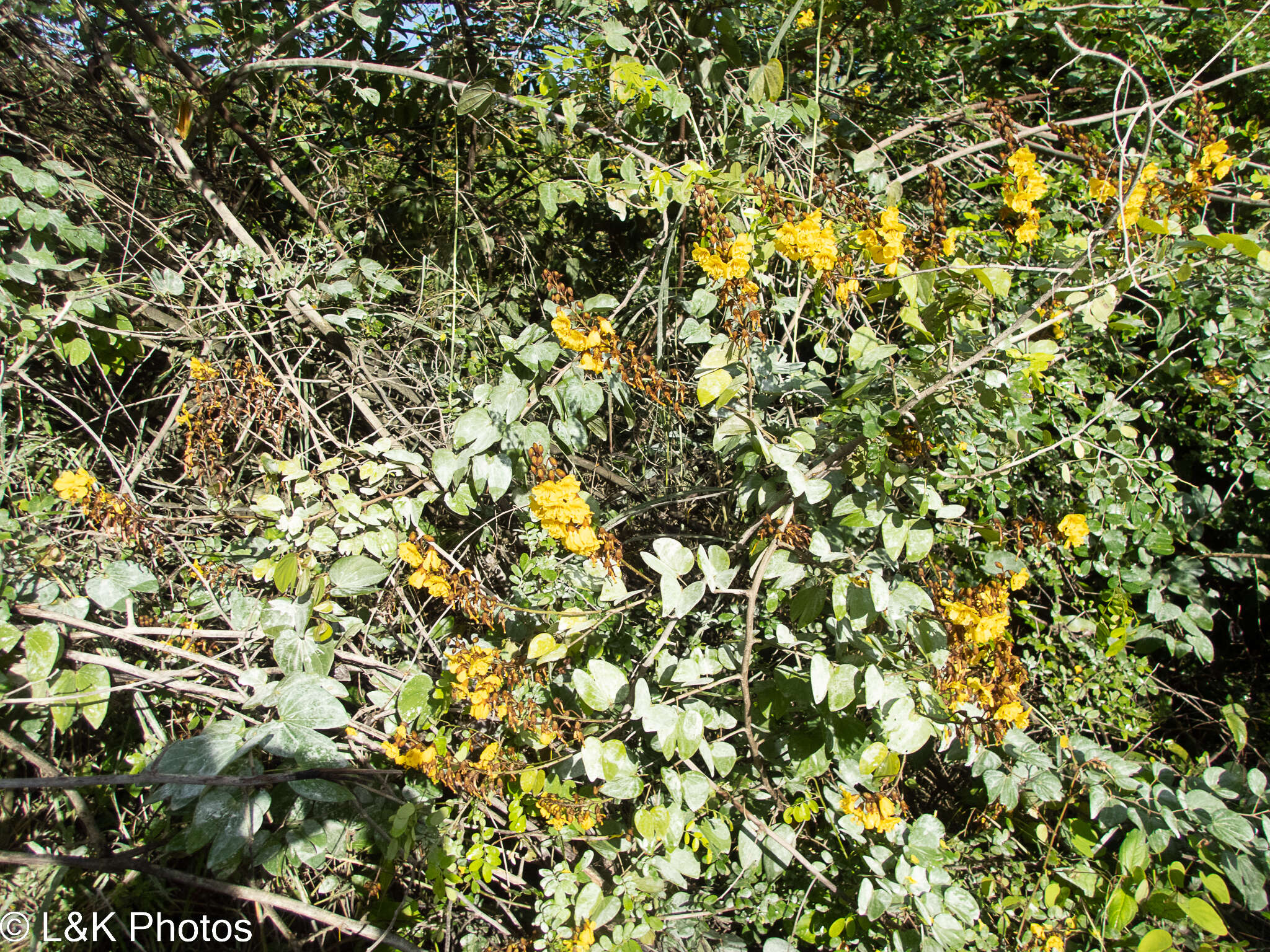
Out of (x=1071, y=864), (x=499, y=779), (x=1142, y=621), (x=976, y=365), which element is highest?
(x=976, y=365)

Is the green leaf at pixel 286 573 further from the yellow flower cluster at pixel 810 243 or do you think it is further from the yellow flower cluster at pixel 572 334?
the yellow flower cluster at pixel 810 243

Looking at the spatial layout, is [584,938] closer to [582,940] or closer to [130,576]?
[582,940]

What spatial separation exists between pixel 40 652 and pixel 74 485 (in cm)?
37

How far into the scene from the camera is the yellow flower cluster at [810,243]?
1.34 m

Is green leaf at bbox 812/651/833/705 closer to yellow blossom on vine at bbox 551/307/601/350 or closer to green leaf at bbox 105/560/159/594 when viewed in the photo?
yellow blossom on vine at bbox 551/307/601/350

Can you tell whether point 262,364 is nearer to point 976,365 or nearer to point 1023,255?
point 976,365

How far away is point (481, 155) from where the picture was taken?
7.91 feet

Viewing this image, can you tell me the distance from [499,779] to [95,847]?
3.27 feet

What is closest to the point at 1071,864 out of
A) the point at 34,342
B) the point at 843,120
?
the point at 843,120

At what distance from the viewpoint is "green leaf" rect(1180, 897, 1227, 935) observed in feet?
4.42

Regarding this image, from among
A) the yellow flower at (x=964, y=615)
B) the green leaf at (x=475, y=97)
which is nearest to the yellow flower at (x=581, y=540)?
the yellow flower at (x=964, y=615)

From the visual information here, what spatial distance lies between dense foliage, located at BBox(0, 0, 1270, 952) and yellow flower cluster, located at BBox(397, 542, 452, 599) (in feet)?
0.04

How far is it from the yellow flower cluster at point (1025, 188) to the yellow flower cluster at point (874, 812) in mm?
1284

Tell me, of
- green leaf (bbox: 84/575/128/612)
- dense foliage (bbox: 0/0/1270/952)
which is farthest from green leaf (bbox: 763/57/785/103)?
green leaf (bbox: 84/575/128/612)
